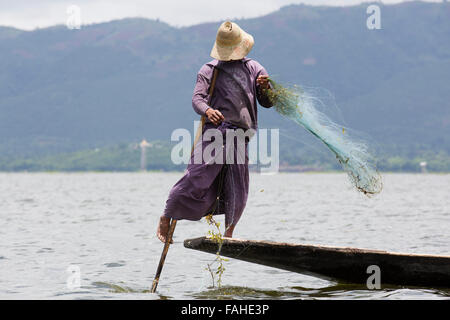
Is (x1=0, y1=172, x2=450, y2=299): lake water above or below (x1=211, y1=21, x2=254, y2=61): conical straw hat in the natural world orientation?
below

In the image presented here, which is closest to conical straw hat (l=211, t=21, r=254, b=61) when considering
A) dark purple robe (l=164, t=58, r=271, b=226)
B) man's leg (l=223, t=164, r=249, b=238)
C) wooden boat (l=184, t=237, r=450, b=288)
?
dark purple robe (l=164, t=58, r=271, b=226)

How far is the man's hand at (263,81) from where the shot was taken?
307 inches

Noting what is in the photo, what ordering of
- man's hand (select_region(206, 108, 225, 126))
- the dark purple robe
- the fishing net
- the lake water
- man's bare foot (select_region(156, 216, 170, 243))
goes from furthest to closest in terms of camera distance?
the lake water
the fishing net
man's bare foot (select_region(156, 216, 170, 243))
the dark purple robe
man's hand (select_region(206, 108, 225, 126))

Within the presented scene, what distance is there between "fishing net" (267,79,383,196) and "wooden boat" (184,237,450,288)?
76cm

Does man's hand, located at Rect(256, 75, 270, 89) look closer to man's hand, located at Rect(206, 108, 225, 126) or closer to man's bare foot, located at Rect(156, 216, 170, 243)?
man's hand, located at Rect(206, 108, 225, 126)

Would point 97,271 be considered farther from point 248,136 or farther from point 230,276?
→ point 248,136

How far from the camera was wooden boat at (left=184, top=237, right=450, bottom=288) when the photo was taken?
7.34m

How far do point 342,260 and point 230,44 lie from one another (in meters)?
2.46

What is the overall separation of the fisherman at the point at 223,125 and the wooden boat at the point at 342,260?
15.6 inches

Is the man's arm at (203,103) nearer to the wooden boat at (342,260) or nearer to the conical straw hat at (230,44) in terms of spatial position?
the conical straw hat at (230,44)

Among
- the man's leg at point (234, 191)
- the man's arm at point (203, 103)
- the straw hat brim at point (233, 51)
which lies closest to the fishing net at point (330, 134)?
the straw hat brim at point (233, 51)

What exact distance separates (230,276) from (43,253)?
3.91m

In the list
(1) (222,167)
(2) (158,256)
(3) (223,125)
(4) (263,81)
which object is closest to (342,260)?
(1) (222,167)

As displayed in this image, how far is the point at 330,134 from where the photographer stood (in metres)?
7.90
